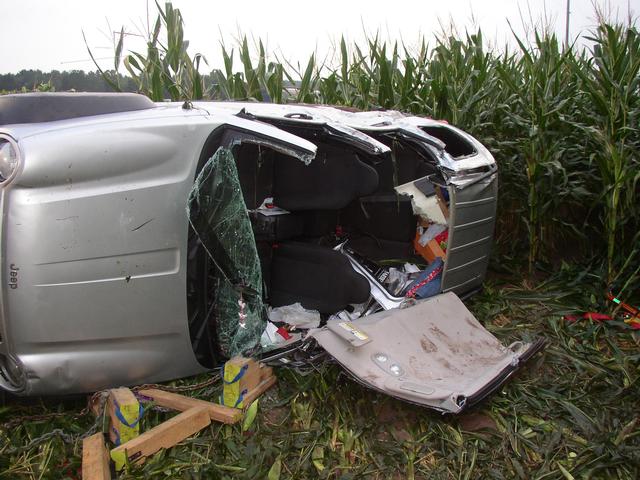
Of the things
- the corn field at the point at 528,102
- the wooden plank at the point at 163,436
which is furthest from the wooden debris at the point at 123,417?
the corn field at the point at 528,102

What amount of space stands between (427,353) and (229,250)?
1.15 metres

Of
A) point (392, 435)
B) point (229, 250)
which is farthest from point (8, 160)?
point (392, 435)

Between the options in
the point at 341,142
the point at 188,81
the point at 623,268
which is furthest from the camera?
the point at 188,81

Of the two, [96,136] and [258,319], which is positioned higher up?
[96,136]

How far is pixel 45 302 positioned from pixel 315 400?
1264 mm

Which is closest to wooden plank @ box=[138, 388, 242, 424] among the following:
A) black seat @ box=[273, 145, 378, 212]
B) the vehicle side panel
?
black seat @ box=[273, 145, 378, 212]

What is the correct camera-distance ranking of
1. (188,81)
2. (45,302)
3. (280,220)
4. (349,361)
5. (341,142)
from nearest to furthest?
(45,302)
(349,361)
(341,142)
(280,220)
(188,81)

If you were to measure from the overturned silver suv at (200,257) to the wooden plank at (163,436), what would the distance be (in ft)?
0.98

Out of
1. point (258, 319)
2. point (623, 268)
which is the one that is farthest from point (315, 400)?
point (623, 268)

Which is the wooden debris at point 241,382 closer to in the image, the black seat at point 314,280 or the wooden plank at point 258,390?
the wooden plank at point 258,390

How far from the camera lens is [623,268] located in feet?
12.5

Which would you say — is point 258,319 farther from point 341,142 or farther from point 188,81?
point 188,81

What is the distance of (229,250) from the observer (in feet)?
8.48

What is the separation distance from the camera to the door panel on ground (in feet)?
8.20
